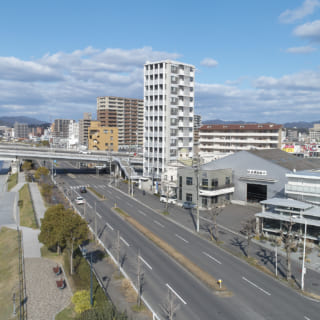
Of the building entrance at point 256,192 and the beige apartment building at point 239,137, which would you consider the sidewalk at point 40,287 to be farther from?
the beige apartment building at point 239,137

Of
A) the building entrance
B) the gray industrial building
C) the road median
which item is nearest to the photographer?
the road median

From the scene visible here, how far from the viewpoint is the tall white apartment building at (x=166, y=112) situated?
9150cm

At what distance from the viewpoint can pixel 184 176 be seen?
6638 cm

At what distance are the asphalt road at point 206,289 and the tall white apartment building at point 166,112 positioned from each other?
144 ft

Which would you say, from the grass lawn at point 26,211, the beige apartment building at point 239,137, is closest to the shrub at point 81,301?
the grass lawn at point 26,211

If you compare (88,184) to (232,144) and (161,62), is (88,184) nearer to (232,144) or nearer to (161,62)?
(161,62)

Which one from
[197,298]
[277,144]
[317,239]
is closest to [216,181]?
[317,239]

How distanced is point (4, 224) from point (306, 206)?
47675mm

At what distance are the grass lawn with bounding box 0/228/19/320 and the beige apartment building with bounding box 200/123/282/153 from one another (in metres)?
85.0

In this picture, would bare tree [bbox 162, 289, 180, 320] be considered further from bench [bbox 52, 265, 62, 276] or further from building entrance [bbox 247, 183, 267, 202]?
building entrance [bbox 247, 183, 267, 202]

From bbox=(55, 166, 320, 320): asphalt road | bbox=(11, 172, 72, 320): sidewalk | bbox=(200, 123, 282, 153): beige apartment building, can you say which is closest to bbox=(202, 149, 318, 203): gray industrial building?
bbox=(55, 166, 320, 320): asphalt road

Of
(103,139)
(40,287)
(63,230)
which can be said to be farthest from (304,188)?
(103,139)

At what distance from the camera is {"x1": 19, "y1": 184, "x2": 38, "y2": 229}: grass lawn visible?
5360cm

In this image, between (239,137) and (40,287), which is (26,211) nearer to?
(40,287)
